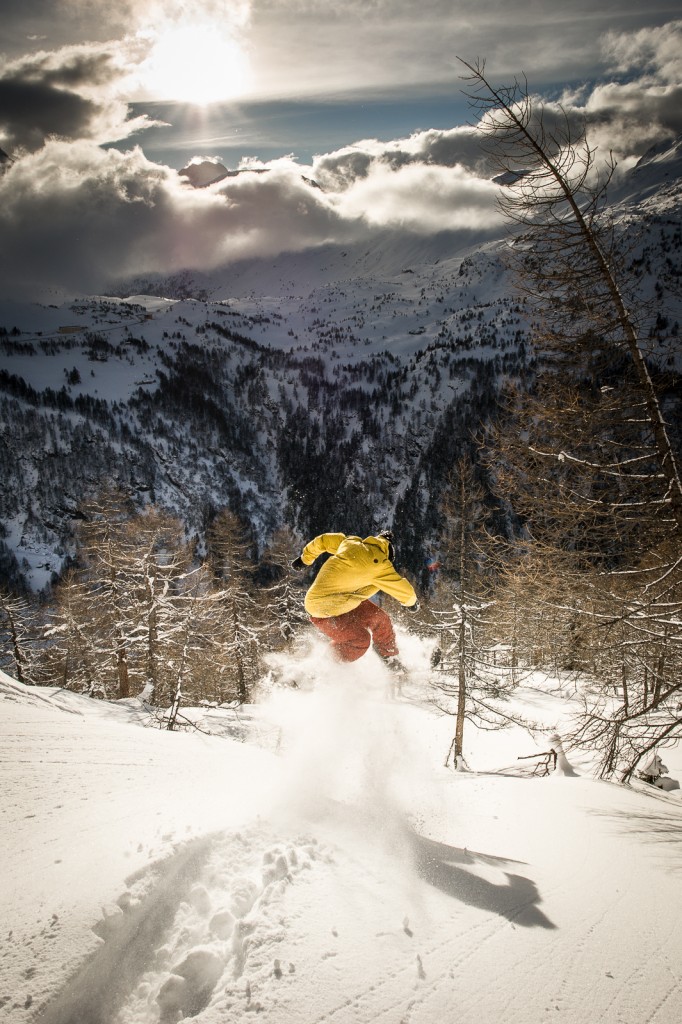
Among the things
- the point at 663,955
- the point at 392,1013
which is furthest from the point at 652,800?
the point at 392,1013

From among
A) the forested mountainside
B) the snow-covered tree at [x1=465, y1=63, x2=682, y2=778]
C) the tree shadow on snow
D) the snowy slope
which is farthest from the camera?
the forested mountainside

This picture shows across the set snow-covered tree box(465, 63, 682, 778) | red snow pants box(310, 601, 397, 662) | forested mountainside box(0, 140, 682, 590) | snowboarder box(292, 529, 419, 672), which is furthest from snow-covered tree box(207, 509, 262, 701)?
forested mountainside box(0, 140, 682, 590)

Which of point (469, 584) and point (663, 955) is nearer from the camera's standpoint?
point (663, 955)

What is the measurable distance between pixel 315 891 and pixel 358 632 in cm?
338

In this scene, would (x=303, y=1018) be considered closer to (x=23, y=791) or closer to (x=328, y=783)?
(x=328, y=783)

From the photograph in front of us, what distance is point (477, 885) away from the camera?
11.3ft

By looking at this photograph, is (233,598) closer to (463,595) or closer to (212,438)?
(463,595)

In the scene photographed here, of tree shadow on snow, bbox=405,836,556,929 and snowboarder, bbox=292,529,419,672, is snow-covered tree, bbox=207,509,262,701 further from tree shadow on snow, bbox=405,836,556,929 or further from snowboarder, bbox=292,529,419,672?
tree shadow on snow, bbox=405,836,556,929

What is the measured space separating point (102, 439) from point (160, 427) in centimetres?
2010

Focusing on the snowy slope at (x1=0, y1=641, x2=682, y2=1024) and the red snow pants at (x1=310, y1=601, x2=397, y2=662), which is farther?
the red snow pants at (x1=310, y1=601, x2=397, y2=662)

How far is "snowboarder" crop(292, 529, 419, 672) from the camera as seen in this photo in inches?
230

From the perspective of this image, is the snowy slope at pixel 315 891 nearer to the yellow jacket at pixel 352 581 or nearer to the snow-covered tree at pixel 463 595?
the yellow jacket at pixel 352 581

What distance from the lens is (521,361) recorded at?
166500 millimetres

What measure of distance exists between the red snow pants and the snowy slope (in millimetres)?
655
